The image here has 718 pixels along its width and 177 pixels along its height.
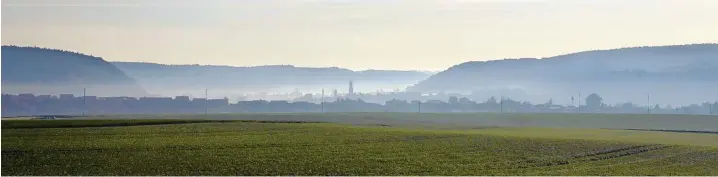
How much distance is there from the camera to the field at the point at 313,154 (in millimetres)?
32562

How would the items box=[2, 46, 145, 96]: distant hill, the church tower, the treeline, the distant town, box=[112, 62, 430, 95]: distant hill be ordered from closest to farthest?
the treeline < the distant town < box=[2, 46, 145, 96]: distant hill < box=[112, 62, 430, 95]: distant hill < the church tower

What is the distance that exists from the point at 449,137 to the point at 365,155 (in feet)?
40.6

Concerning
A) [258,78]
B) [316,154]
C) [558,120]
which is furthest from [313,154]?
[258,78]

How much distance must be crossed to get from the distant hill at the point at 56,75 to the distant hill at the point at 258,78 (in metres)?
4.30

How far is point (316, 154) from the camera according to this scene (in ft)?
121

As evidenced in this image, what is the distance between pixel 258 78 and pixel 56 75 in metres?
35.0

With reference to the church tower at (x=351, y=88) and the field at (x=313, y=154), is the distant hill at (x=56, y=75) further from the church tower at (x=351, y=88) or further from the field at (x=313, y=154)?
the field at (x=313, y=154)

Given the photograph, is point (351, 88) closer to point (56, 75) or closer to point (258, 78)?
point (258, 78)

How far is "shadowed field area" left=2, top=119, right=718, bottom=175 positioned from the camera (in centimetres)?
3253

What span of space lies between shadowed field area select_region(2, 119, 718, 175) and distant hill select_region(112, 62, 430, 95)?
4060 inches

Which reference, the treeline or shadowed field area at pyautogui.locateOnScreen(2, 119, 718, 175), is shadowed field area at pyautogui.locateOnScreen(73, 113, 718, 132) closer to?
shadowed field area at pyautogui.locateOnScreen(2, 119, 718, 175)

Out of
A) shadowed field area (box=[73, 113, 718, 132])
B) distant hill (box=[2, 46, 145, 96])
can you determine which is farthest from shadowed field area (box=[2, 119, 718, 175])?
distant hill (box=[2, 46, 145, 96])

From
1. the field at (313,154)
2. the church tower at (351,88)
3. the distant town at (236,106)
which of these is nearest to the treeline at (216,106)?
the distant town at (236,106)

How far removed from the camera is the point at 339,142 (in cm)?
4222
